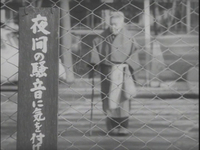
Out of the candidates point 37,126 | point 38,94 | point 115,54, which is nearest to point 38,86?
point 38,94

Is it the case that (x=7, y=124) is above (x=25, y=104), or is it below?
Result: below

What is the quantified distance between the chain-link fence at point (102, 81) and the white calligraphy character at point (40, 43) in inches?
6.9

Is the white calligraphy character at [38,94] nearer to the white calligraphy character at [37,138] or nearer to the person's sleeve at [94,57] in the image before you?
the white calligraphy character at [37,138]

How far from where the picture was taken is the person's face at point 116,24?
3.58 meters

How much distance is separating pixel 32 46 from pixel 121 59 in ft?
6.22

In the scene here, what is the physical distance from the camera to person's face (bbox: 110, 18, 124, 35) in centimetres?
358

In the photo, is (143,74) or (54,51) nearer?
(54,51)

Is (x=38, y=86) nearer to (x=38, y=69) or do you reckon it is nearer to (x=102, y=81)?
(x=38, y=69)

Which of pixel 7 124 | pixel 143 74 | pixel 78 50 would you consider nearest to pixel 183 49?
pixel 143 74

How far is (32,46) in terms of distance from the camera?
5.79ft

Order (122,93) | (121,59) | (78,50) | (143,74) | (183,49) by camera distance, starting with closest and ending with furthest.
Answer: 1. (78,50)
2. (121,59)
3. (122,93)
4. (183,49)
5. (143,74)

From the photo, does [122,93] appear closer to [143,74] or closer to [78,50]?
[78,50]

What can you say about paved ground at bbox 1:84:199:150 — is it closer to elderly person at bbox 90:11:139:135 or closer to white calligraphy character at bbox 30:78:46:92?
elderly person at bbox 90:11:139:135

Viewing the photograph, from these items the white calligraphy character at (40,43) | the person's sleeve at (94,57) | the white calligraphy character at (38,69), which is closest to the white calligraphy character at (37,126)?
the white calligraphy character at (38,69)
